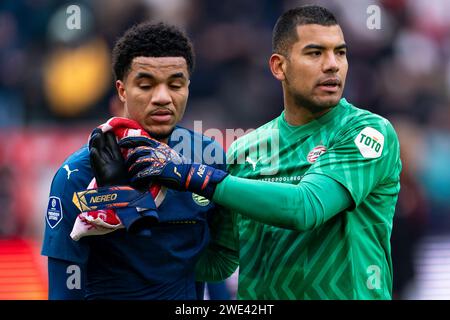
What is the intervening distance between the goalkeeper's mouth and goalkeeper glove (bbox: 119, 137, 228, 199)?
269 mm

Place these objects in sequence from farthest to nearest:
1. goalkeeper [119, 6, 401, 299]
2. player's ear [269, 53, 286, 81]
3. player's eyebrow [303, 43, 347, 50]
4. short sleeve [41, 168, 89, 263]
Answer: player's ear [269, 53, 286, 81] → player's eyebrow [303, 43, 347, 50] → short sleeve [41, 168, 89, 263] → goalkeeper [119, 6, 401, 299]

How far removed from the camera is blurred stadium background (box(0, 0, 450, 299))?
8492 mm

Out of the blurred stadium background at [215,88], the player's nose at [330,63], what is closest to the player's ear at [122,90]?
the player's nose at [330,63]

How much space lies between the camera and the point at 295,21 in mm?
4176

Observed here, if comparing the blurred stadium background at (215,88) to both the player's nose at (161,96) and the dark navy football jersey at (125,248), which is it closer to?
the dark navy football jersey at (125,248)

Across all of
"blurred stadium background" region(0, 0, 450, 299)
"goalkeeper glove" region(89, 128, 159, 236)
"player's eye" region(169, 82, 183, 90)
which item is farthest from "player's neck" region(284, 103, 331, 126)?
"blurred stadium background" region(0, 0, 450, 299)

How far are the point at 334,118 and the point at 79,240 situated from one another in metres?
1.36

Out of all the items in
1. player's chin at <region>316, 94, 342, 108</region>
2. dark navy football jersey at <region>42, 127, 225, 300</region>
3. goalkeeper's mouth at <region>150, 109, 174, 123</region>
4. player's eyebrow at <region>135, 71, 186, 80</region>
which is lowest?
dark navy football jersey at <region>42, 127, 225, 300</region>

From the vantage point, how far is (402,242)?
7988 millimetres

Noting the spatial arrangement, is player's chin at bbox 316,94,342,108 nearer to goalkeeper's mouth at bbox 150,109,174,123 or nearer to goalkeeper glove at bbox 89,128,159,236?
goalkeeper's mouth at bbox 150,109,174,123

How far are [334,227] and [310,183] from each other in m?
0.28

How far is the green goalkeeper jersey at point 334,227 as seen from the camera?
12.4 ft

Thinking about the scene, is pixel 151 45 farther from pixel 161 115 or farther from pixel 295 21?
pixel 295 21

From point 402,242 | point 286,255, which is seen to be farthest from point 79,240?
point 402,242
